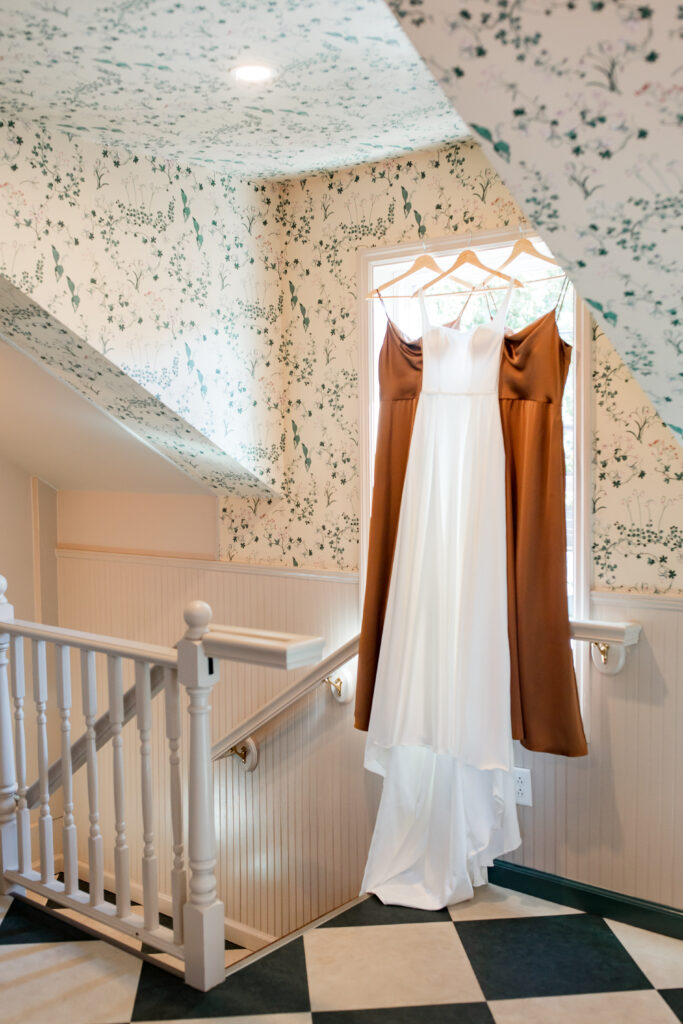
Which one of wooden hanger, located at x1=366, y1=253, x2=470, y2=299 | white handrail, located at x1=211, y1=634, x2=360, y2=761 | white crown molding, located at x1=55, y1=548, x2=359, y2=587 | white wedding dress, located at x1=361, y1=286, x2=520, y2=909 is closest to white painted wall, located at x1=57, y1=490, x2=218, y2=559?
white crown molding, located at x1=55, y1=548, x2=359, y2=587

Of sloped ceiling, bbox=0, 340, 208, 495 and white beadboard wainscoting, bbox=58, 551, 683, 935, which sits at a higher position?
sloped ceiling, bbox=0, 340, 208, 495

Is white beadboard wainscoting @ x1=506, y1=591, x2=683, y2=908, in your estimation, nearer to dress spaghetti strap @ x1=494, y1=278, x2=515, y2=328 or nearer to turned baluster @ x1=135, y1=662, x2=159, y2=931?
dress spaghetti strap @ x1=494, y1=278, x2=515, y2=328

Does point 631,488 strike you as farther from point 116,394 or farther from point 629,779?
point 116,394

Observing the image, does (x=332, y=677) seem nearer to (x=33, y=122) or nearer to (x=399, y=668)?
(x=399, y=668)

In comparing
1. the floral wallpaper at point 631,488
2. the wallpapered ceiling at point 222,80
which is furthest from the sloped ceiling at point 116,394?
the floral wallpaper at point 631,488

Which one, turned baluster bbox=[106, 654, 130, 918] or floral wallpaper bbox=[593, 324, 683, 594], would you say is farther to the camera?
floral wallpaper bbox=[593, 324, 683, 594]

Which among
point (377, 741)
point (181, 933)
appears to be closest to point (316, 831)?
point (377, 741)

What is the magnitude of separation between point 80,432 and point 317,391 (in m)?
1.04

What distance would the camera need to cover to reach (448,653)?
2660 mm

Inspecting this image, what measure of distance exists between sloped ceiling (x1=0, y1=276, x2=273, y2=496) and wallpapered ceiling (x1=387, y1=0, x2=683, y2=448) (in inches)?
63.5

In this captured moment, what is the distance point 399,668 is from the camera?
8.80ft

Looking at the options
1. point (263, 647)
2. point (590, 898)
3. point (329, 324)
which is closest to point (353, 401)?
point (329, 324)

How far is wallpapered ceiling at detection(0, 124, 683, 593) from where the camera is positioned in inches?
102

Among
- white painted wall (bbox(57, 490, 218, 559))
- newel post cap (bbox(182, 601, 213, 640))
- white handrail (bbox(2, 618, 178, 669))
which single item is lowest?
white handrail (bbox(2, 618, 178, 669))
